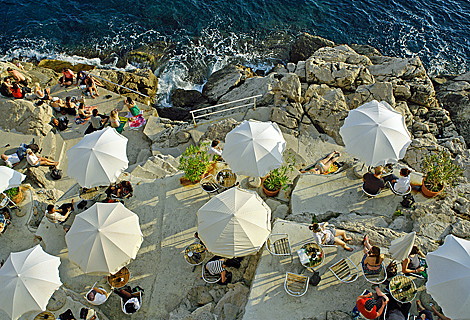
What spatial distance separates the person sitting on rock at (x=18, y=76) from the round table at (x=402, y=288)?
1956cm

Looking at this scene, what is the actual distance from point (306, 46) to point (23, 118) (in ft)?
66.6

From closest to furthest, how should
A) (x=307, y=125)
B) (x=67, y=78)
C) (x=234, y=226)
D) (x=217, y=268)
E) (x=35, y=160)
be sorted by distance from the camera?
(x=234, y=226) → (x=217, y=268) → (x=35, y=160) → (x=307, y=125) → (x=67, y=78)

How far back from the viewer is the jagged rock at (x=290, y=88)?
1608 centimetres

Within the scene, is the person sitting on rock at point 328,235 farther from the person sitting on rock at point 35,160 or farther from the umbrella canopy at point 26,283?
the person sitting on rock at point 35,160

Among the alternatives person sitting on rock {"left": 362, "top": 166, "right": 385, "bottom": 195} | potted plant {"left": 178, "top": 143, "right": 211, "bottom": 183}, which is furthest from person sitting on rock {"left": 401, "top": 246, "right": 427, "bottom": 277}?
potted plant {"left": 178, "top": 143, "right": 211, "bottom": 183}

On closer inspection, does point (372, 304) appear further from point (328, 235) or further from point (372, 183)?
point (372, 183)

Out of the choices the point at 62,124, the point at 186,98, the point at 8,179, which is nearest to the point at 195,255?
the point at 8,179

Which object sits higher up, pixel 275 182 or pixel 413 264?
pixel 413 264

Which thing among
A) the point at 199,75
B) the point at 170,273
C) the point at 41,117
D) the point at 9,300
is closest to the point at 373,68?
the point at 199,75

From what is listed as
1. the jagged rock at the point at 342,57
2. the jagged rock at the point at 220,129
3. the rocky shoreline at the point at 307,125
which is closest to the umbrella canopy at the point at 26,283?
the rocky shoreline at the point at 307,125

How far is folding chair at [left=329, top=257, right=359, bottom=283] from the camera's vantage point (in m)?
8.98

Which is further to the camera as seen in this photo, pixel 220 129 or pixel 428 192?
pixel 220 129

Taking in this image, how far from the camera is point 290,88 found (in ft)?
52.9

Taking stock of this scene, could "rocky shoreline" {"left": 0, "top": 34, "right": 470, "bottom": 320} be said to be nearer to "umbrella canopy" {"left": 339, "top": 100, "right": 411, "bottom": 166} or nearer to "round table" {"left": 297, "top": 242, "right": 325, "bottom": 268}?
"round table" {"left": 297, "top": 242, "right": 325, "bottom": 268}
